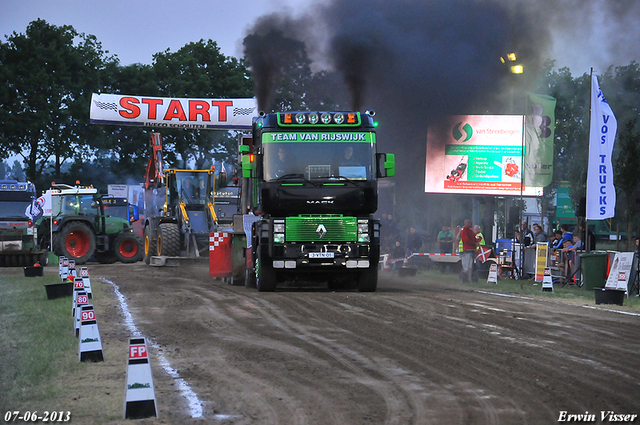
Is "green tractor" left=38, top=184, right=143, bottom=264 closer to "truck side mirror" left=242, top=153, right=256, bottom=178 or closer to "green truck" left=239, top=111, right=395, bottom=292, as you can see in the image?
"truck side mirror" left=242, top=153, right=256, bottom=178

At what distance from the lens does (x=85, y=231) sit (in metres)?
27.1

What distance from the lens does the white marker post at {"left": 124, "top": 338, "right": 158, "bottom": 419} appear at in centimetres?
602

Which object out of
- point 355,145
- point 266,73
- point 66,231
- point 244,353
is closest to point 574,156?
point 266,73

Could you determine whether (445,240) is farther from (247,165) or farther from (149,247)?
(247,165)

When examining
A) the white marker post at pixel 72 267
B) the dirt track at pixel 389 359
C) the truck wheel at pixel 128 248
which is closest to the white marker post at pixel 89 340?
the dirt track at pixel 389 359

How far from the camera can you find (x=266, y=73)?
26125 mm

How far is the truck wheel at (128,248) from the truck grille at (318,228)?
559 inches

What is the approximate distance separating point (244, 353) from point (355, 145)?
7.64 metres

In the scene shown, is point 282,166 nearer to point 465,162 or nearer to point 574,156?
point 465,162

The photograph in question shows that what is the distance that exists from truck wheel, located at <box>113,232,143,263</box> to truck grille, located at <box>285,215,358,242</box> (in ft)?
46.6

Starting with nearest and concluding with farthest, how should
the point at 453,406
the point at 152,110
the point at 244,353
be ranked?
1. the point at 453,406
2. the point at 244,353
3. the point at 152,110

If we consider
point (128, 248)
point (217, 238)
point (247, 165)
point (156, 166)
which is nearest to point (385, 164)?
point (247, 165)

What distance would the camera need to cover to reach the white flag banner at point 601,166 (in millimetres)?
19328

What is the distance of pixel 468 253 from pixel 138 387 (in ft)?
59.9
